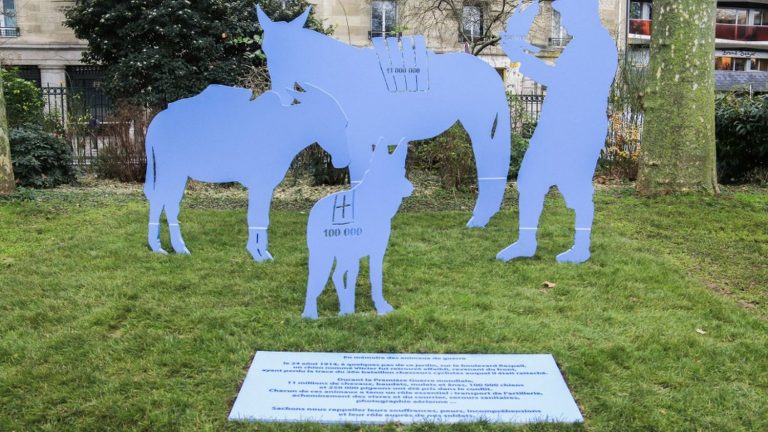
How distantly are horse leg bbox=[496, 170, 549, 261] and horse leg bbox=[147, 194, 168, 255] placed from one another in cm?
361

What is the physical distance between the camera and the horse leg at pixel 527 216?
627 cm

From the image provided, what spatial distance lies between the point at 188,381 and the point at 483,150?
4792 mm

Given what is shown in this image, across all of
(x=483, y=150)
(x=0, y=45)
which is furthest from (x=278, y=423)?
(x=0, y=45)

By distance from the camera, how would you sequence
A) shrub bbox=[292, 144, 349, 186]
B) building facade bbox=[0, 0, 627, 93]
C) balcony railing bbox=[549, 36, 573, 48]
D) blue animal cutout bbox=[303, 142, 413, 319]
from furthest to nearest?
balcony railing bbox=[549, 36, 573, 48]
building facade bbox=[0, 0, 627, 93]
shrub bbox=[292, 144, 349, 186]
blue animal cutout bbox=[303, 142, 413, 319]

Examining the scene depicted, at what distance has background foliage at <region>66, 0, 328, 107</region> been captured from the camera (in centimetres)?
1767

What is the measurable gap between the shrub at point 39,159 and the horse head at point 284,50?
6.60m

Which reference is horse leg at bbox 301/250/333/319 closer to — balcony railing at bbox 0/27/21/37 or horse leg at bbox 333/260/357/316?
horse leg at bbox 333/260/357/316

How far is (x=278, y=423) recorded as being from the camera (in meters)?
3.31

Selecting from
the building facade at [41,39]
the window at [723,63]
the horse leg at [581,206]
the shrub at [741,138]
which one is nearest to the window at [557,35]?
the shrub at [741,138]

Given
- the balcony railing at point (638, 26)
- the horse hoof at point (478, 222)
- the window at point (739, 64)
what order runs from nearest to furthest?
1. the horse hoof at point (478, 222)
2. the balcony railing at point (638, 26)
3. the window at point (739, 64)

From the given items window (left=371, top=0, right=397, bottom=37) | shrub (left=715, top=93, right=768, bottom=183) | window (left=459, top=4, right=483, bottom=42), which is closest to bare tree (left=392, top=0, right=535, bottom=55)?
window (left=459, top=4, right=483, bottom=42)

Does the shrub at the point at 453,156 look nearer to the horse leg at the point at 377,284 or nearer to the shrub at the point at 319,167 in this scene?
the shrub at the point at 319,167

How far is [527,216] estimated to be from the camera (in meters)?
6.30

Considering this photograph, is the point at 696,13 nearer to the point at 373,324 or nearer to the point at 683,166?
the point at 683,166
